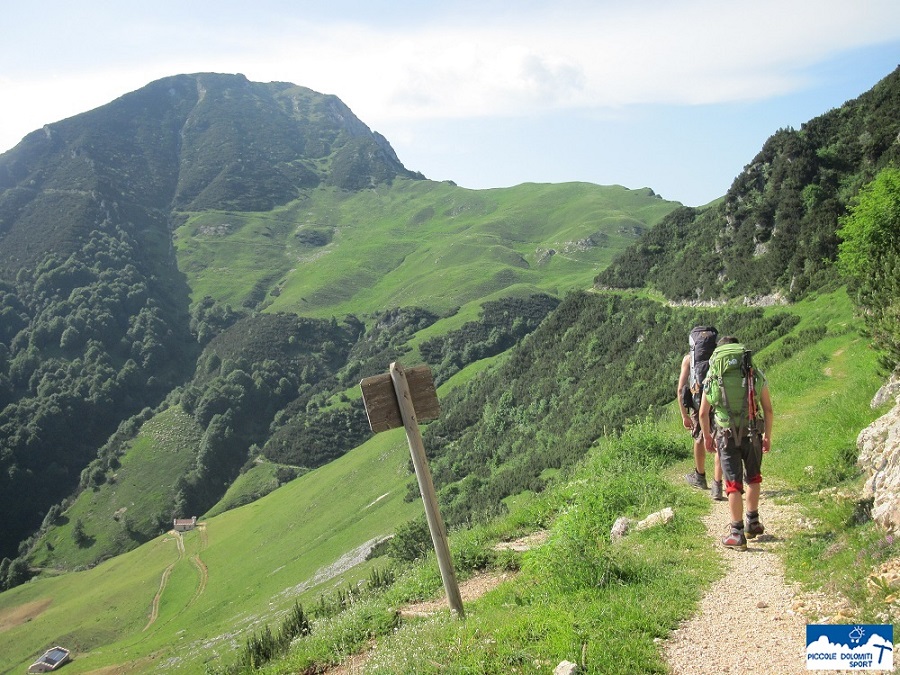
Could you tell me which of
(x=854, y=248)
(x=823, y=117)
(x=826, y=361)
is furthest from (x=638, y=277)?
(x=826, y=361)

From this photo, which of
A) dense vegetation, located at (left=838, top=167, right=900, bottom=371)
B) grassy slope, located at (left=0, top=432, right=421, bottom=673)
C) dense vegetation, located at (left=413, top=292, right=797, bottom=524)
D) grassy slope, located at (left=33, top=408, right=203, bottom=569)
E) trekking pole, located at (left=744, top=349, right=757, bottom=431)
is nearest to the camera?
trekking pole, located at (left=744, top=349, right=757, bottom=431)

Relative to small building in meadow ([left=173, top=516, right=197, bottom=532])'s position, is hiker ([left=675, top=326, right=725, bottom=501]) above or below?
above

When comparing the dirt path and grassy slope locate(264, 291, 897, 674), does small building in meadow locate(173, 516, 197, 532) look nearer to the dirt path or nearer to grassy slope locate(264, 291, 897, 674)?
grassy slope locate(264, 291, 897, 674)

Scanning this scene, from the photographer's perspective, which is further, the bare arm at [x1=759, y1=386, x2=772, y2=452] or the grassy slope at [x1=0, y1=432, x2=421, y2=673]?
the grassy slope at [x1=0, y1=432, x2=421, y2=673]

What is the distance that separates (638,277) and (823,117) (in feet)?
73.3

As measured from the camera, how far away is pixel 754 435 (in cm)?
754

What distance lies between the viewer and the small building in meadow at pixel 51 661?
75625 mm

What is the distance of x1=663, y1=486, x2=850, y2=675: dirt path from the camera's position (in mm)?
5008

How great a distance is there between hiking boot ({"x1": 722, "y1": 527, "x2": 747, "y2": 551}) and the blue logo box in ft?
8.56

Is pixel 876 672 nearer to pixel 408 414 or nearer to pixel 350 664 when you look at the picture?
pixel 408 414

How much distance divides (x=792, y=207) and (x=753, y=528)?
4468cm

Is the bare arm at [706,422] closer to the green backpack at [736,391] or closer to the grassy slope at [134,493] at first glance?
the green backpack at [736,391]

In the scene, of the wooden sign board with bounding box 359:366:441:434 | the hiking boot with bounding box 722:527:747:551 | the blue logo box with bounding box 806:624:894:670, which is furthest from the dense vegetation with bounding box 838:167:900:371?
the wooden sign board with bounding box 359:366:441:434

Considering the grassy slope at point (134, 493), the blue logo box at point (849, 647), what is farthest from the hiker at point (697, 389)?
the grassy slope at point (134, 493)
